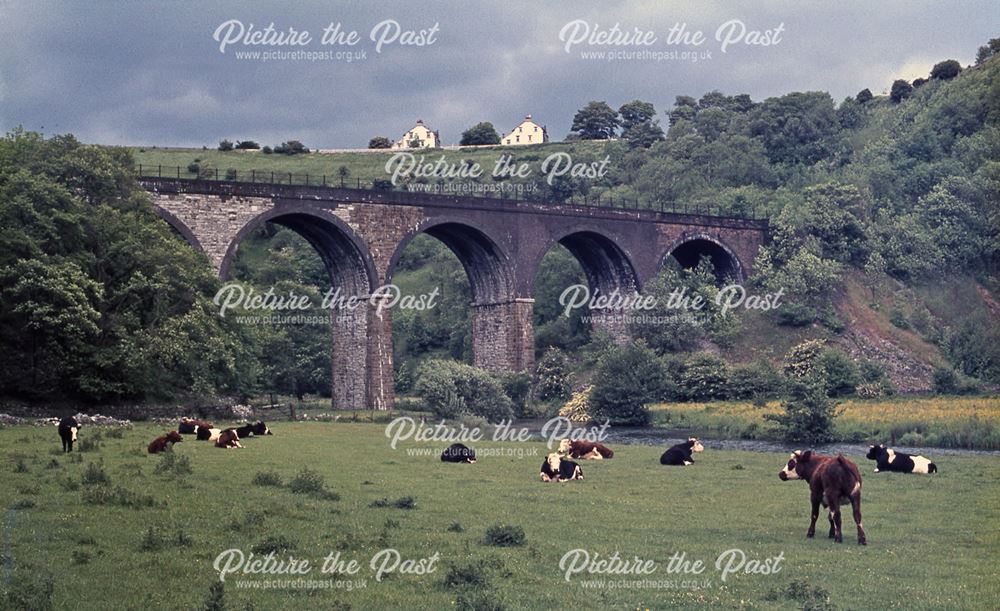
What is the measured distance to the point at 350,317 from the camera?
207ft

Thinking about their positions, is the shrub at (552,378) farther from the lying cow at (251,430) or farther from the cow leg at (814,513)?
the cow leg at (814,513)

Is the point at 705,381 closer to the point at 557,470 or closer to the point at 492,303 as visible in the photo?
the point at 492,303

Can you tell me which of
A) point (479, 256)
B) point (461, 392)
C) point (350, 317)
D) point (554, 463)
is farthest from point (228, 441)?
point (479, 256)

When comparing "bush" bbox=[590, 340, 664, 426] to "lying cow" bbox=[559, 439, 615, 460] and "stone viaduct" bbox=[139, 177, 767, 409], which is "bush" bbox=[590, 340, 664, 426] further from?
"lying cow" bbox=[559, 439, 615, 460]

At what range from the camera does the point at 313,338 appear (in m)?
73.9

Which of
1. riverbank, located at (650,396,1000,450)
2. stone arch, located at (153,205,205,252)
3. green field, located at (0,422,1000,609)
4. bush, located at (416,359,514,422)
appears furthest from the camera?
stone arch, located at (153,205,205,252)

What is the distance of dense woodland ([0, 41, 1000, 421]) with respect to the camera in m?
43.6

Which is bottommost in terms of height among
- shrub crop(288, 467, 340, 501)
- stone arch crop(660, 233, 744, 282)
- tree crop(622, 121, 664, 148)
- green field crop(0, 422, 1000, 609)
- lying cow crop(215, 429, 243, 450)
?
green field crop(0, 422, 1000, 609)

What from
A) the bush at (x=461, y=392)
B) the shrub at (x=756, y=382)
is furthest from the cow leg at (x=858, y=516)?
the shrub at (x=756, y=382)

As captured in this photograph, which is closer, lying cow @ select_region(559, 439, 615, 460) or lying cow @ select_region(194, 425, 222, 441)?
lying cow @ select_region(559, 439, 615, 460)

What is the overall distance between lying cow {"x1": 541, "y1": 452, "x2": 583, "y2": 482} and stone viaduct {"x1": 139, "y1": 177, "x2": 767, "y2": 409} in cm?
3494

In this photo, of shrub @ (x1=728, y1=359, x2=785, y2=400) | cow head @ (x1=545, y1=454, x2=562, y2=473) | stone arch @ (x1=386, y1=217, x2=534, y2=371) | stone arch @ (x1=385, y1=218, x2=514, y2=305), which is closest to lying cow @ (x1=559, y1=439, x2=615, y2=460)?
cow head @ (x1=545, y1=454, x2=562, y2=473)

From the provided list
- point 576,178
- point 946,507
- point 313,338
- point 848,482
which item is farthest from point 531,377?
point 576,178

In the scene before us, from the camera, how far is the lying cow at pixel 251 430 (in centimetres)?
3575
